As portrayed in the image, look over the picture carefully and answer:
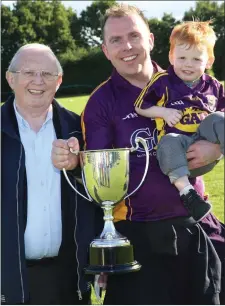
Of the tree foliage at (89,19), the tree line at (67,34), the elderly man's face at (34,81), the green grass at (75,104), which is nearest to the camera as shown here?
the elderly man's face at (34,81)

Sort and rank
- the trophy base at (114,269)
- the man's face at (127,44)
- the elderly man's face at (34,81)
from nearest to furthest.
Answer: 1. the trophy base at (114,269)
2. the man's face at (127,44)
3. the elderly man's face at (34,81)

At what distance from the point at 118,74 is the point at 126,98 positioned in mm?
149

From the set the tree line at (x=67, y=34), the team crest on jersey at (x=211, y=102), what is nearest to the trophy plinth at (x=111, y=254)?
the team crest on jersey at (x=211, y=102)

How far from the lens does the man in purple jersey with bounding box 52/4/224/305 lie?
311cm

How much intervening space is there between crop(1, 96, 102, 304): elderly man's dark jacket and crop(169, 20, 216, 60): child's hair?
30.6 inches

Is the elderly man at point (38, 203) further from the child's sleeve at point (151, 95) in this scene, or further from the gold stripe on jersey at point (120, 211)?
the child's sleeve at point (151, 95)

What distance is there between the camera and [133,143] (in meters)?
3.11

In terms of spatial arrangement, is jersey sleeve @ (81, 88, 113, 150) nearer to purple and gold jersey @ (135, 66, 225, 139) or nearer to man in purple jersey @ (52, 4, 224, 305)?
man in purple jersey @ (52, 4, 224, 305)

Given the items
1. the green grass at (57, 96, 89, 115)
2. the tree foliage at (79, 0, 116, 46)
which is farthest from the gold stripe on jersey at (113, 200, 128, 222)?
the tree foliage at (79, 0, 116, 46)

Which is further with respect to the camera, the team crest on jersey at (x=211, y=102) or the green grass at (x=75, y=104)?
the green grass at (x=75, y=104)

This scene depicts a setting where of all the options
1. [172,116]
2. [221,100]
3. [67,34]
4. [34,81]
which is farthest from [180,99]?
[67,34]

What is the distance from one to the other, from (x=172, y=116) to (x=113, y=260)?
0.75 metres

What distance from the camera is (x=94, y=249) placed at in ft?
9.55

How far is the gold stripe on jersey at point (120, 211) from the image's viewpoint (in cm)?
321
